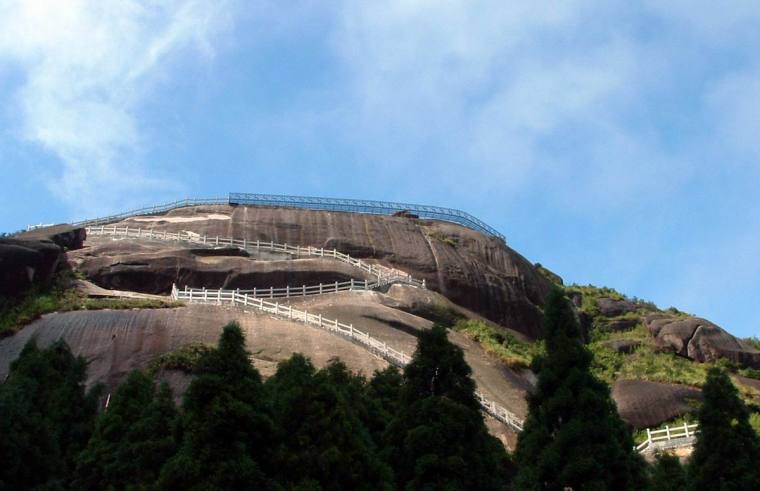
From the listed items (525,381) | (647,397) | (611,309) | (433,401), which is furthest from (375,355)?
(611,309)

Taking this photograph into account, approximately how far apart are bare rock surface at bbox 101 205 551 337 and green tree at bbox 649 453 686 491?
34002 mm

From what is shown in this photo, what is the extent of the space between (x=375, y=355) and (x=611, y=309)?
33.5 meters

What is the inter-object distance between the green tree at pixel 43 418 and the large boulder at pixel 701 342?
40.9 metres

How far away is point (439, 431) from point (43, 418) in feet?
34.4

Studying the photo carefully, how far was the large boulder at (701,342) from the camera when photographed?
66438 millimetres

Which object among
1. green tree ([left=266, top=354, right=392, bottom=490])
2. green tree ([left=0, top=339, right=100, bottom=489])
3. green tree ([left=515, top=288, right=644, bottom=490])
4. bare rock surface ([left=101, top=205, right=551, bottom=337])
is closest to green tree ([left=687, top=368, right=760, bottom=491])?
green tree ([left=515, top=288, right=644, bottom=490])

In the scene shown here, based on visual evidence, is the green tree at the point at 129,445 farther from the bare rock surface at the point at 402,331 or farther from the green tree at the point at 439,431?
the bare rock surface at the point at 402,331

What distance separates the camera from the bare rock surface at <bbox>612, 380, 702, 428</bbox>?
168 feet

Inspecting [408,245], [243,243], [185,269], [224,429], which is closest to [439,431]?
[224,429]

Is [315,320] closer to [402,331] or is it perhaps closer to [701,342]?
[402,331]

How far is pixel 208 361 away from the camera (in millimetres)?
28344

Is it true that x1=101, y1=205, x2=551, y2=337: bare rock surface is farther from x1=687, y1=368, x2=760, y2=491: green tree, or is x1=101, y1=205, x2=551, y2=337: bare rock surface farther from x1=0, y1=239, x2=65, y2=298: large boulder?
x1=687, y1=368, x2=760, y2=491: green tree

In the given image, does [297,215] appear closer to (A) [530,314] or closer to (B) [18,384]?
(A) [530,314]

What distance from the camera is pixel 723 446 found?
28844 mm
